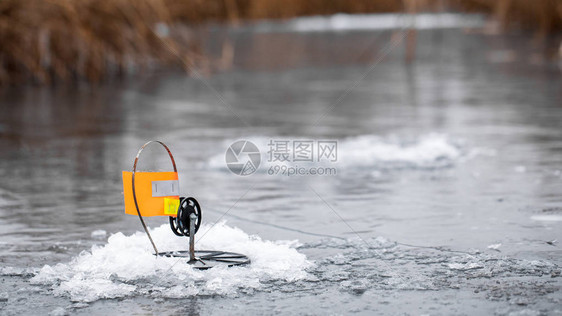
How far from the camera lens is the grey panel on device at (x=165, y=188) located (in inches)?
173

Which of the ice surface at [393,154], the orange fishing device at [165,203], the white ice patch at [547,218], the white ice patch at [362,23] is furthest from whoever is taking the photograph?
the white ice patch at [362,23]

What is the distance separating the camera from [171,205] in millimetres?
4352

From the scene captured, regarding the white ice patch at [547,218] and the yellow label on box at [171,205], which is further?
the white ice patch at [547,218]

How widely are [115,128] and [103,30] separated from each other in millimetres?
5185

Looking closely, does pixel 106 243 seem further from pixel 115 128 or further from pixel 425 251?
pixel 115 128

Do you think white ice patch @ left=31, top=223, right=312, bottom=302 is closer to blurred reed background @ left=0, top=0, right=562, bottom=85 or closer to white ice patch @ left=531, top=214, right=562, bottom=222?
white ice patch @ left=531, top=214, right=562, bottom=222

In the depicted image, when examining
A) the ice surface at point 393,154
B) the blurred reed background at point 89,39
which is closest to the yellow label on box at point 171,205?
the ice surface at point 393,154

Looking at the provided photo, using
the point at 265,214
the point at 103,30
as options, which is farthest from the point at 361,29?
the point at 265,214

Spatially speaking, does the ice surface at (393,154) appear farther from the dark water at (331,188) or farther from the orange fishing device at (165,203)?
the orange fishing device at (165,203)

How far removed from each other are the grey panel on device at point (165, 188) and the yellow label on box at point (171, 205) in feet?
0.16

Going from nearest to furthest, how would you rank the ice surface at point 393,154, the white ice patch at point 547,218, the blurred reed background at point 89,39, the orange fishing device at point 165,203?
the orange fishing device at point 165,203
the white ice patch at point 547,218
the ice surface at point 393,154
the blurred reed background at point 89,39

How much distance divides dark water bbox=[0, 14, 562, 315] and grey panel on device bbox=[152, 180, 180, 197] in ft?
1.51

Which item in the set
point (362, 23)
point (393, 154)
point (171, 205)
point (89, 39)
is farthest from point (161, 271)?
point (362, 23)

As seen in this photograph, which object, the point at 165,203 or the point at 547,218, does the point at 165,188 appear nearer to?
the point at 165,203
